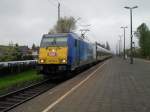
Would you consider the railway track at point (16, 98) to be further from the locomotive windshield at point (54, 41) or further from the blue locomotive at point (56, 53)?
the locomotive windshield at point (54, 41)

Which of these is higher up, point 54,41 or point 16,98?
point 54,41

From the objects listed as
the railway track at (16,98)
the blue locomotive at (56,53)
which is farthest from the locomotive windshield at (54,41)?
the railway track at (16,98)

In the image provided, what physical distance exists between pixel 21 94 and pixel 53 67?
6237 mm

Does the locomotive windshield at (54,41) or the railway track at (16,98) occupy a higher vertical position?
the locomotive windshield at (54,41)

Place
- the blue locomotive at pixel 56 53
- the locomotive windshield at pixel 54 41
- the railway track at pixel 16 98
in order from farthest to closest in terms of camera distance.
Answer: the locomotive windshield at pixel 54 41, the blue locomotive at pixel 56 53, the railway track at pixel 16 98

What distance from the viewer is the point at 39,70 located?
23.2 meters

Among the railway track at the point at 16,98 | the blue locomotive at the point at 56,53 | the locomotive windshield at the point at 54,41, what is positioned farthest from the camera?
the locomotive windshield at the point at 54,41

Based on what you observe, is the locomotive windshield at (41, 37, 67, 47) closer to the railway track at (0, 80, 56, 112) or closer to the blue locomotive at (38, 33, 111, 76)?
the blue locomotive at (38, 33, 111, 76)

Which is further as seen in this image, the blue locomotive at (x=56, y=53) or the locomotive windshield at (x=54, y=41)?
the locomotive windshield at (x=54, y=41)

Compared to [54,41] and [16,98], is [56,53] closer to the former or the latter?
[54,41]

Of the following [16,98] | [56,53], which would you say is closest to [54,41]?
[56,53]

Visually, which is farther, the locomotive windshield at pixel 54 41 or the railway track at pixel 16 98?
the locomotive windshield at pixel 54 41

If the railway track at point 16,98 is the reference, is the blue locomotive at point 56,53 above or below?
above

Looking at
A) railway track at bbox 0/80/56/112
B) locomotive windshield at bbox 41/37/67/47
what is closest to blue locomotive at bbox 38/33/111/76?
locomotive windshield at bbox 41/37/67/47
